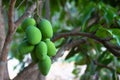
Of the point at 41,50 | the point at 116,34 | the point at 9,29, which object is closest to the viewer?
the point at 41,50

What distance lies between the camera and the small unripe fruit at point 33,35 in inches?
22.5

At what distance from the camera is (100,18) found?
3.84ft

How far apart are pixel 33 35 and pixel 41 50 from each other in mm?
28

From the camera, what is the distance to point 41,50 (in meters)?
0.57

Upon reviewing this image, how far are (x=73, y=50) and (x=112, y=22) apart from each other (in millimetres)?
233

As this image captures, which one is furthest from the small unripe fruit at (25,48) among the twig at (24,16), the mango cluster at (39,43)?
the twig at (24,16)

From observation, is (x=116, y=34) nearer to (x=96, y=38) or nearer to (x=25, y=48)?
(x=96, y=38)

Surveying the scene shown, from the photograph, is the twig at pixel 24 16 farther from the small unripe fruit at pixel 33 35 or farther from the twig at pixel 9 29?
the small unripe fruit at pixel 33 35

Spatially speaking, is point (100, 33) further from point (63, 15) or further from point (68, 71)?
point (68, 71)

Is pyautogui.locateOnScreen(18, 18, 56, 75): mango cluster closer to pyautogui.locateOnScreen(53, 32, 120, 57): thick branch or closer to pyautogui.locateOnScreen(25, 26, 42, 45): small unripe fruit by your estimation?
pyautogui.locateOnScreen(25, 26, 42, 45): small unripe fruit

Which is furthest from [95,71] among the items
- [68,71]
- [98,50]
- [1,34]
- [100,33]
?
[68,71]

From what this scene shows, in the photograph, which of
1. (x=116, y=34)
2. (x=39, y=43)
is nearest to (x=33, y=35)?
(x=39, y=43)

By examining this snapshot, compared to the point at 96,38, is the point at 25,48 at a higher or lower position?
higher

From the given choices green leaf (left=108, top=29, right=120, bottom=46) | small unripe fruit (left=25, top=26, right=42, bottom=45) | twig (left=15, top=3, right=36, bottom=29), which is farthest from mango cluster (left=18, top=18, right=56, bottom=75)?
green leaf (left=108, top=29, right=120, bottom=46)
